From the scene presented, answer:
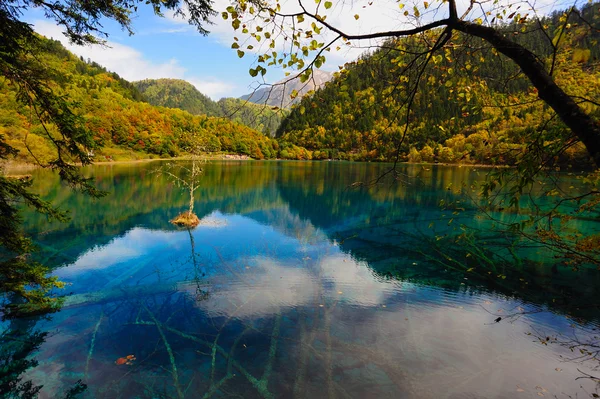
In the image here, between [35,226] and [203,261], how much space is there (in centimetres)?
1319

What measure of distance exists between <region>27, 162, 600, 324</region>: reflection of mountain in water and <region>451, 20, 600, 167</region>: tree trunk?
1275 millimetres

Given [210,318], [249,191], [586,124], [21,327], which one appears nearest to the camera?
[586,124]

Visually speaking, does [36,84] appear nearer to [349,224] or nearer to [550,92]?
[550,92]

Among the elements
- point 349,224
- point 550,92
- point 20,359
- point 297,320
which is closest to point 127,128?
point 349,224

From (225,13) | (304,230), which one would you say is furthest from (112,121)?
(225,13)

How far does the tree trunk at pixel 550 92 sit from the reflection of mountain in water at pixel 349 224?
1.27 meters

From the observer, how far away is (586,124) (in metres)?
2.29

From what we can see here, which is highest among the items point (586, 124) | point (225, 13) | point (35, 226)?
point (225, 13)

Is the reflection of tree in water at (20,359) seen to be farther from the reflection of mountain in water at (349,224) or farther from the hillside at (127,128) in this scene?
the hillside at (127,128)

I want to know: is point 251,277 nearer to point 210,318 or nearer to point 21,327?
point 210,318

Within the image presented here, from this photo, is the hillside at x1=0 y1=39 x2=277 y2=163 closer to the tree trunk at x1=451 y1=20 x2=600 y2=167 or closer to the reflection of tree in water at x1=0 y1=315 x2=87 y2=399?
the reflection of tree in water at x1=0 y1=315 x2=87 y2=399

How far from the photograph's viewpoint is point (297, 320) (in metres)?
9.34

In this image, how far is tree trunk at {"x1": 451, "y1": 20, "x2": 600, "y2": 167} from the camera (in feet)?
7.52

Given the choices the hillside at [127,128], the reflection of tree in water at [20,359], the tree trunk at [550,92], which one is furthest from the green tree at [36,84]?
the hillside at [127,128]
